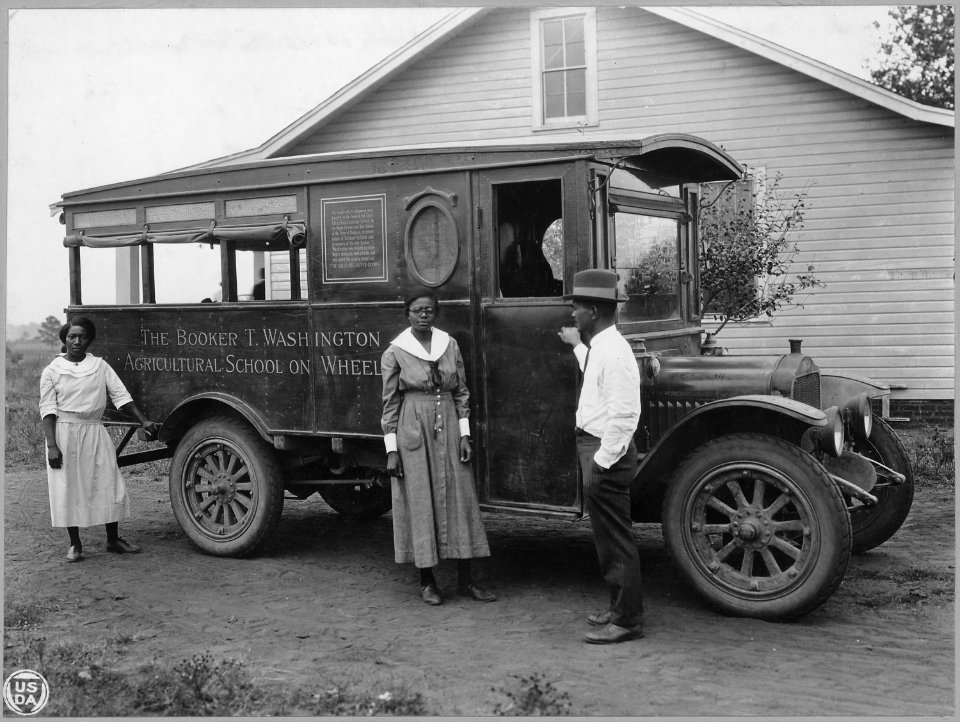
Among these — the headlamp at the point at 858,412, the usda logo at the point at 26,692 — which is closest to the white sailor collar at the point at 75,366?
the usda logo at the point at 26,692

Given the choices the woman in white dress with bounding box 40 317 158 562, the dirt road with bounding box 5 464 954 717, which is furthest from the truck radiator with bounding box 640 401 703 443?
the woman in white dress with bounding box 40 317 158 562

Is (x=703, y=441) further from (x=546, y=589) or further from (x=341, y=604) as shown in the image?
(x=341, y=604)

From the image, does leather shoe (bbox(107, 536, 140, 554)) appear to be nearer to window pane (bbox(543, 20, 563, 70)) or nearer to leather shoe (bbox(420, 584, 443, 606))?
leather shoe (bbox(420, 584, 443, 606))

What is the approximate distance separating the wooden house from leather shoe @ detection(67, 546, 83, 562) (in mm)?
4997

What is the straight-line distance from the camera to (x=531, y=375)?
5.37m

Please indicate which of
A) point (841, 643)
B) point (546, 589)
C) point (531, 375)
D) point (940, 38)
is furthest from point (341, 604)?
point (940, 38)

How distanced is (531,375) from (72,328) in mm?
3283

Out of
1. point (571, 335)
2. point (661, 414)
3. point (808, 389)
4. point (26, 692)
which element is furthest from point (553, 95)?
point (26, 692)

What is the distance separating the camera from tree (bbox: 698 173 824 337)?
409 inches

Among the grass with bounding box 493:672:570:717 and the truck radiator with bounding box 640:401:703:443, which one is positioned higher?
the truck radiator with bounding box 640:401:703:443

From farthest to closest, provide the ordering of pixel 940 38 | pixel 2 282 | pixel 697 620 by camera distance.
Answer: pixel 940 38, pixel 697 620, pixel 2 282

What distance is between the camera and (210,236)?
6.56 m

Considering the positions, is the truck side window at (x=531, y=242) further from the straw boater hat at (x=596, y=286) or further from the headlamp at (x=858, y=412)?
the headlamp at (x=858, y=412)

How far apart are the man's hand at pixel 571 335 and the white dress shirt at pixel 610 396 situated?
0.34 metres
